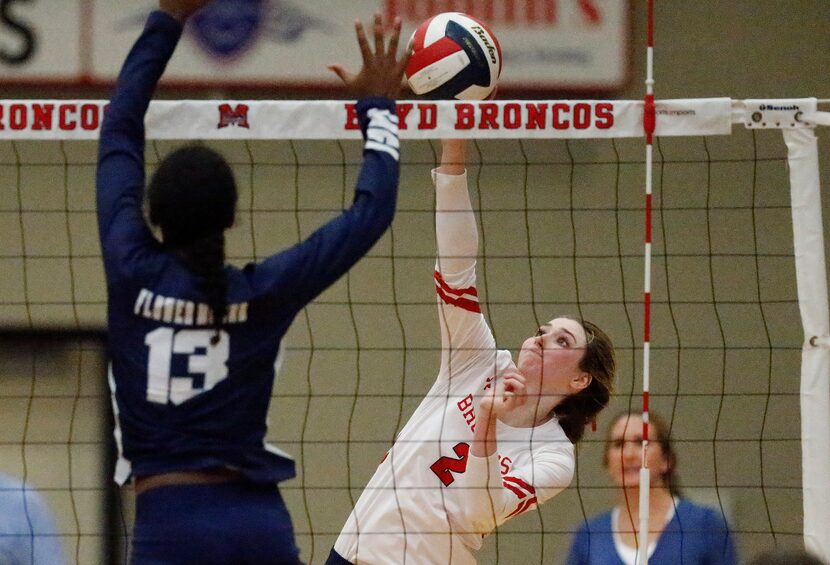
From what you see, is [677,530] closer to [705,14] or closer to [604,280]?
[604,280]

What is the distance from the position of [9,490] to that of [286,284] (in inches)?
79.8

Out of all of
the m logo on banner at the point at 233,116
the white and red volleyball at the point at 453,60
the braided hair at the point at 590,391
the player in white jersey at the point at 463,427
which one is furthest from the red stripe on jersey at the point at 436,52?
the braided hair at the point at 590,391

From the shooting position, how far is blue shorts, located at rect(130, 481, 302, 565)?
9.03 feet

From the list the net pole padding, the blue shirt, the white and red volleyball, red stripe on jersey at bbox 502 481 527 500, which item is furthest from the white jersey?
the net pole padding

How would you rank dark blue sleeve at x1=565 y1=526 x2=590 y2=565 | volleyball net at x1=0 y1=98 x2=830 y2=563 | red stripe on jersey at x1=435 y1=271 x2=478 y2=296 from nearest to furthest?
red stripe on jersey at x1=435 y1=271 x2=478 y2=296
dark blue sleeve at x1=565 y1=526 x2=590 y2=565
volleyball net at x1=0 y1=98 x2=830 y2=563

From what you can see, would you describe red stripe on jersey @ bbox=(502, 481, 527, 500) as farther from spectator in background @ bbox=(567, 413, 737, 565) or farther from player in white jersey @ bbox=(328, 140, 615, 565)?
spectator in background @ bbox=(567, 413, 737, 565)

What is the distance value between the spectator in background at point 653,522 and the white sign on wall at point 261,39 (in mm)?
3006

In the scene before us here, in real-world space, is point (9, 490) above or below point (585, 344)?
below

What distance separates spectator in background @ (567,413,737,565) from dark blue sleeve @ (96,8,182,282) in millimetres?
2135

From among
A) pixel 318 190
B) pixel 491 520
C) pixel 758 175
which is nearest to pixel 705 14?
pixel 758 175

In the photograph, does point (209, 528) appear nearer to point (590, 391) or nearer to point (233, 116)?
point (233, 116)

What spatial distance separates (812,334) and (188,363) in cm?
211

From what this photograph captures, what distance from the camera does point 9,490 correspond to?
4.45 metres

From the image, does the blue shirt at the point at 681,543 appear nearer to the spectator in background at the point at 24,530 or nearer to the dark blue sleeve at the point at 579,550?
the dark blue sleeve at the point at 579,550
